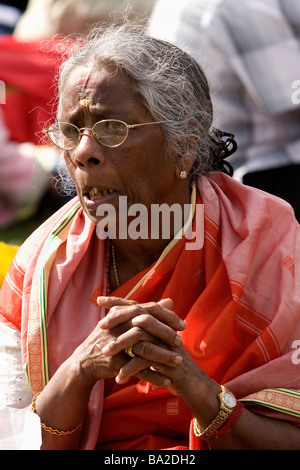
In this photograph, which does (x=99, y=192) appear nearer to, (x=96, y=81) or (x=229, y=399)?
(x=96, y=81)

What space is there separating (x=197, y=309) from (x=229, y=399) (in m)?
0.38

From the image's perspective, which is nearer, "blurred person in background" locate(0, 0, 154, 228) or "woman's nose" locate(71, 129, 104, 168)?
"woman's nose" locate(71, 129, 104, 168)

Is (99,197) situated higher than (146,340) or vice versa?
(99,197)

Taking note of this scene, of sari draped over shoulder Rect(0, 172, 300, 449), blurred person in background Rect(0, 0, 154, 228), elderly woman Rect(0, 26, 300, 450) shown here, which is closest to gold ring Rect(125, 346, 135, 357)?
elderly woman Rect(0, 26, 300, 450)

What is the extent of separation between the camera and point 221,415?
2.96 metres

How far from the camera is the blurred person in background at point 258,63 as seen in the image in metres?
4.78

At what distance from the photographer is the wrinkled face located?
3.17 metres

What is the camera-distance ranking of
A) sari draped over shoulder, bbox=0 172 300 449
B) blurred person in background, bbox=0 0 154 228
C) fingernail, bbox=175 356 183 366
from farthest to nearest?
blurred person in background, bbox=0 0 154 228
sari draped over shoulder, bbox=0 172 300 449
fingernail, bbox=175 356 183 366

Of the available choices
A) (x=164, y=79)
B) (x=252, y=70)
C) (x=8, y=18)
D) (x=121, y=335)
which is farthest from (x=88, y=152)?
(x=8, y=18)

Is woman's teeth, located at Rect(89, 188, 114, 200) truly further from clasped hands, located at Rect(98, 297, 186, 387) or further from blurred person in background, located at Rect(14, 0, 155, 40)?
blurred person in background, located at Rect(14, 0, 155, 40)

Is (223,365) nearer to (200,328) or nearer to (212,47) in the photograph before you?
(200,328)

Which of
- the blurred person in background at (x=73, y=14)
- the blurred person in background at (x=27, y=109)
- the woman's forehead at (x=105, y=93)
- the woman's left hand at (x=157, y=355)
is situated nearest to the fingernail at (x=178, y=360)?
the woman's left hand at (x=157, y=355)

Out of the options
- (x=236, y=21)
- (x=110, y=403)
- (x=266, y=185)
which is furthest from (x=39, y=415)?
(x=236, y=21)

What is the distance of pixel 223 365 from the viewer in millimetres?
3248
